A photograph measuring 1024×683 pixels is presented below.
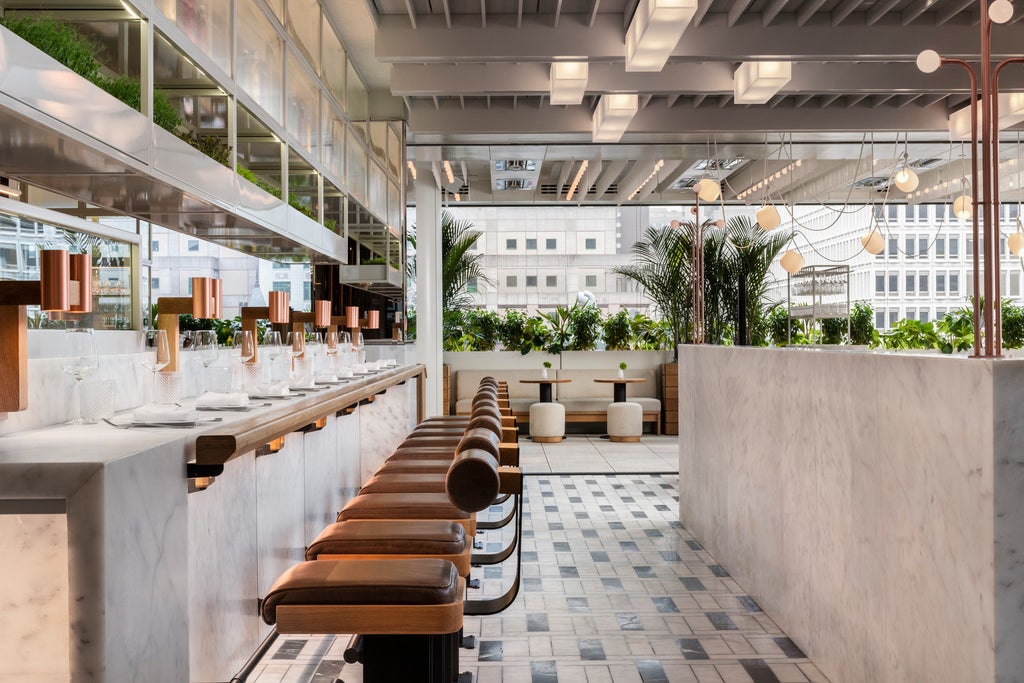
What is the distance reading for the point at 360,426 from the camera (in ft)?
18.4

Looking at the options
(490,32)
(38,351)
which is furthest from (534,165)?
(38,351)

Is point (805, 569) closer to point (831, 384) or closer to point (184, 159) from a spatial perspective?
point (831, 384)

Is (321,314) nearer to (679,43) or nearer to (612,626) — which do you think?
(612,626)

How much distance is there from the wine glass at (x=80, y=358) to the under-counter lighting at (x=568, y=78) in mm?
3933

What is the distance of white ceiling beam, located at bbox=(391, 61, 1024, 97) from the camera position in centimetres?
590

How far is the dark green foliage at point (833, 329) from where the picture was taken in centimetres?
992

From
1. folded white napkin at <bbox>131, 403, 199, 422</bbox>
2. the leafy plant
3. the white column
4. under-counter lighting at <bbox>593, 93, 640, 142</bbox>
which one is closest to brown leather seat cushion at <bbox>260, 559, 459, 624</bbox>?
folded white napkin at <bbox>131, 403, 199, 422</bbox>

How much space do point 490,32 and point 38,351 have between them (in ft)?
12.1

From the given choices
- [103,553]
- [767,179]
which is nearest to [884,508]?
[103,553]

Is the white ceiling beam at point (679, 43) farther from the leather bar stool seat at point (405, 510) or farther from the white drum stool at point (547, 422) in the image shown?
the white drum stool at point (547, 422)

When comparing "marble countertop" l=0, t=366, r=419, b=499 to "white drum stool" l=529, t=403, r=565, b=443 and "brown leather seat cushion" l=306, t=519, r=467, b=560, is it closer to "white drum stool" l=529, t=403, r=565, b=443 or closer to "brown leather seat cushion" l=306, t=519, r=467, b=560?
"brown leather seat cushion" l=306, t=519, r=467, b=560

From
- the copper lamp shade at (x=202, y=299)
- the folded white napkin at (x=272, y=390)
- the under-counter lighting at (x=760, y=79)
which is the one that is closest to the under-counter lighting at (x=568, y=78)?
the under-counter lighting at (x=760, y=79)

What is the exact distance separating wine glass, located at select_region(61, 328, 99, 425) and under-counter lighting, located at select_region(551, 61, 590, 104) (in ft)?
12.9

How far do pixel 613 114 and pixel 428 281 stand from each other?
3625 millimetres
